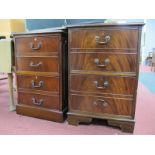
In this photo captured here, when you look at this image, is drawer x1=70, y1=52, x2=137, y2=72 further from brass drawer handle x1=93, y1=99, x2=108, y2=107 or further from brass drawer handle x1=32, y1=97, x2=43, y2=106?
brass drawer handle x1=32, y1=97, x2=43, y2=106

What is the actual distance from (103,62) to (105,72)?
0.07m

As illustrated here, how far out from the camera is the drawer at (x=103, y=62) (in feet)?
3.61

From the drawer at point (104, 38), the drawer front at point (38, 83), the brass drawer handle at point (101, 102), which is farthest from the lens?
the drawer front at point (38, 83)

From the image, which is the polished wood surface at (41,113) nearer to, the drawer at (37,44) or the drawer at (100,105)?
the drawer at (100,105)

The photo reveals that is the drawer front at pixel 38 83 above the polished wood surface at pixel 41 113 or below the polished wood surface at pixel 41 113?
above

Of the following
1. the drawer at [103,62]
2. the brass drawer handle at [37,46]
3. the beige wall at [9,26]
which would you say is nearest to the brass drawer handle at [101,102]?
the drawer at [103,62]

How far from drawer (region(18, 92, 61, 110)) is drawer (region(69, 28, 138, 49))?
A: 482 millimetres

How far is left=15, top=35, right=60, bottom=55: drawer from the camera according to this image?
1.23 m

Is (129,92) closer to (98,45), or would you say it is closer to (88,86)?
(88,86)

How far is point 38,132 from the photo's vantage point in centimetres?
116

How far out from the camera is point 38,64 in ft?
4.30

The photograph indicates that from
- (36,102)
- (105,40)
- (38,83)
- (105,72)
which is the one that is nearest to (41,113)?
(36,102)
